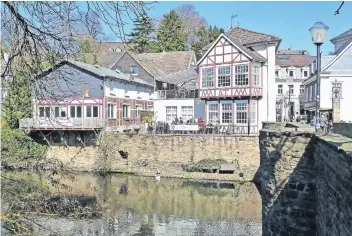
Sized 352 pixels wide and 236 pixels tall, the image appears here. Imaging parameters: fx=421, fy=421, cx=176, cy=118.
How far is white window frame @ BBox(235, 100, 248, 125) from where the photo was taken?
2892cm

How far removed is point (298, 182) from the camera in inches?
352

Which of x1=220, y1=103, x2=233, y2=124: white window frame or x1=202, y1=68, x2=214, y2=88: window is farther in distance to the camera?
x1=202, y1=68, x2=214, y2=88: window

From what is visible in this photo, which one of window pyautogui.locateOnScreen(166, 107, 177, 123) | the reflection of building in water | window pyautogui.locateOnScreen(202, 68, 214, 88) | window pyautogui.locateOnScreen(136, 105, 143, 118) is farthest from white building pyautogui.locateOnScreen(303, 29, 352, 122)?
the reflection of building in water

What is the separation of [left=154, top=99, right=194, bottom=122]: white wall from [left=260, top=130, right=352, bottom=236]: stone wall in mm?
23968

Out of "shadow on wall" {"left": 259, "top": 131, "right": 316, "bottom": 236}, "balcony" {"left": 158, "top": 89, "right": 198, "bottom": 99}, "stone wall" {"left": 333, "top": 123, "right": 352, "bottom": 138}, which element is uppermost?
"balcony" {"left": 158, "top": 89, "right": 198, "bottom": 99}

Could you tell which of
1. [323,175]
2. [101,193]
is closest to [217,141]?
[101,193]

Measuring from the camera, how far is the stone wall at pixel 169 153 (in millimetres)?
25875

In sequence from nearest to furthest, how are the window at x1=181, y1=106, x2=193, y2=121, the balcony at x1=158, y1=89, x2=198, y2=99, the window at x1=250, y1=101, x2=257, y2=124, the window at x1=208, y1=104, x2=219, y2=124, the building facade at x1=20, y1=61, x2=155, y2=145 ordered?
the building facade at x1=20, y1=61, x2=155, y2=145 < the window at x1=250, y1=101, x2=257, y2=124 < the window at x1=208, y1=104, x2=219, y2=124 < the window at x1=181, y1=106, x2=193, y2=121 < the balcony at x1=158, y1=89, x2=198, y2=99

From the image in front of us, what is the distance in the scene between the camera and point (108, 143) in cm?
2856

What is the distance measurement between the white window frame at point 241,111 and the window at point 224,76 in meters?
1.55

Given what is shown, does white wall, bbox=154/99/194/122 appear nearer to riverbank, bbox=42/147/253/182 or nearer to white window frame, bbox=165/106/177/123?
white window frame, bbox=165/106/177/123

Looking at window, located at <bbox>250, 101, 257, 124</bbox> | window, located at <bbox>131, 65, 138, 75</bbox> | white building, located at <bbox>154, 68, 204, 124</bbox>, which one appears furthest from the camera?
window, located at <bbox>131, 65, 138, 75</bbox>

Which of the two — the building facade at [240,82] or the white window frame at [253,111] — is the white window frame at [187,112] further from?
the white window frame at [253,111]

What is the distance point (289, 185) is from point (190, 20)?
184 feet
